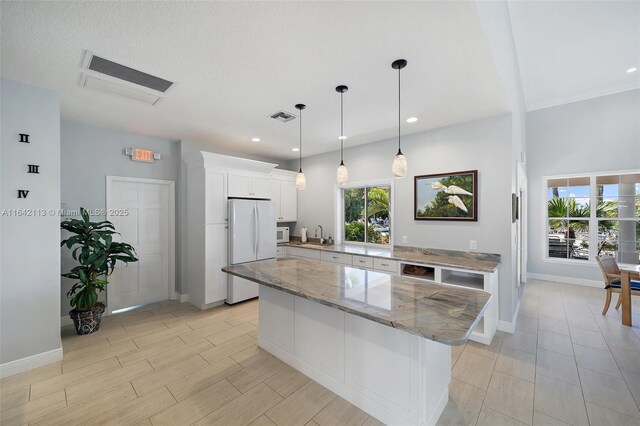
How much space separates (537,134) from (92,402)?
781 cm

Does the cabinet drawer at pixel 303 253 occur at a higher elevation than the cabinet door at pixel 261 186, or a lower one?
lower

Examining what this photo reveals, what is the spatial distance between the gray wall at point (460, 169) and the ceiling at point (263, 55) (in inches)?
12.5

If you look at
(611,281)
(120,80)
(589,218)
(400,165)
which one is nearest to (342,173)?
(400,165)

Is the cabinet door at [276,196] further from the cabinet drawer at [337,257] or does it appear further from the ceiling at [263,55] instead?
the ceiling at [263,55]

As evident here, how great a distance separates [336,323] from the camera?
→ 2104 mm

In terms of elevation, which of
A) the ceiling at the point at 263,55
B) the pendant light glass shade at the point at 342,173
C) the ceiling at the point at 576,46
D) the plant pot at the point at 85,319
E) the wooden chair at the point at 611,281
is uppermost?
the ceiling at the point at 576,46

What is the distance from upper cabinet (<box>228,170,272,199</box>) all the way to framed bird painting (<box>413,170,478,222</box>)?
2.60 m

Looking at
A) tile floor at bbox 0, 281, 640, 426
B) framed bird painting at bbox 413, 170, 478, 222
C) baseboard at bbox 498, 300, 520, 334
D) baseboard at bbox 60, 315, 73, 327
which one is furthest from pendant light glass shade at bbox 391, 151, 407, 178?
baseboard at bbox 60, 315, 73, 327

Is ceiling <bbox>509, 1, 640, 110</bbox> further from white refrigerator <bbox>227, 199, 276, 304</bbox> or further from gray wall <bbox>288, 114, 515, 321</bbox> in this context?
white refrigerator <bbox>227, 199, 276, 304</bbox>

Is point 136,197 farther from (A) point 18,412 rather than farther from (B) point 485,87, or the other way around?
(B) point 485,87

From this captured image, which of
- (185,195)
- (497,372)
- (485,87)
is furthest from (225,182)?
(497,372)

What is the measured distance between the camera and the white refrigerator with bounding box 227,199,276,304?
13.7ft

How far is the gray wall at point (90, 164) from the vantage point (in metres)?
3.48

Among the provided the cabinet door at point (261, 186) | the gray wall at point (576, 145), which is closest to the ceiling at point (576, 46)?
the gray wall at point (576, 145)
